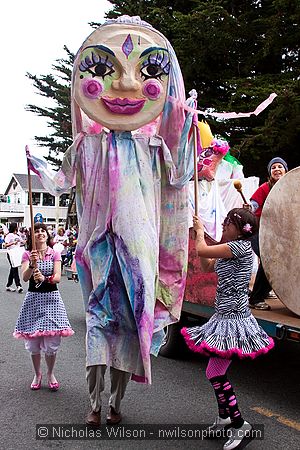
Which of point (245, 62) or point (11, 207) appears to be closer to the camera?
point (245, 62)

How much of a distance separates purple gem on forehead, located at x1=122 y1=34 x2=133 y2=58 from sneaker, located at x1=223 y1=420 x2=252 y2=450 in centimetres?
259

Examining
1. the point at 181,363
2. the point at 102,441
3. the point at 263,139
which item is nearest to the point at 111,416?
the point at 102,441

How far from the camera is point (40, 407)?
13.9 ft

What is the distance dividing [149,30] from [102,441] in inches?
112

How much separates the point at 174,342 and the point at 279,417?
1793mm

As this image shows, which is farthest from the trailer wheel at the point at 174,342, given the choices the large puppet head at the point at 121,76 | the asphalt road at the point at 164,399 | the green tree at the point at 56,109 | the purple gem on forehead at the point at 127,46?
the green tree at the point at 56,109

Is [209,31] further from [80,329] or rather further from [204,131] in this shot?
[80,329]

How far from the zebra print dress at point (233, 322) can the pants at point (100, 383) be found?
2.07ft

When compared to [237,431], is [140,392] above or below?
below

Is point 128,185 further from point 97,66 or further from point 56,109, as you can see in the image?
point 56,109

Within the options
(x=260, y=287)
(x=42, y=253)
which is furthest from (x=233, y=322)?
(x=42, y=253)

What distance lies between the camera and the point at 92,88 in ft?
12.3

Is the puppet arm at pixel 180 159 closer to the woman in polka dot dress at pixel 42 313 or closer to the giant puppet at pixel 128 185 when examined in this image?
the giant puppet at pixel 128 185

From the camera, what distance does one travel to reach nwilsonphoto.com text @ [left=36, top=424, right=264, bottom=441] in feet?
11.8
